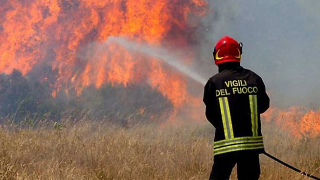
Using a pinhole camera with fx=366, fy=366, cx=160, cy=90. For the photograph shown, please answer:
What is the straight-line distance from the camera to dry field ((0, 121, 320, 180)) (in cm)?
554

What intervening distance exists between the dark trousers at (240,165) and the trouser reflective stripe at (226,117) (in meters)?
0.20

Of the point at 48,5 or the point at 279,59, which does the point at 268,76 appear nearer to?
the point at 279,59

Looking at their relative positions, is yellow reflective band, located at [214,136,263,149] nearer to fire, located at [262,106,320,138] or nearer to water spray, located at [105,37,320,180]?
fire, located at [262,106,320,138]

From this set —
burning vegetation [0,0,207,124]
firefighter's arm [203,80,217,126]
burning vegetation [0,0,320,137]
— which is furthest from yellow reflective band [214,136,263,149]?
burning vegetation [0,0,207,124]

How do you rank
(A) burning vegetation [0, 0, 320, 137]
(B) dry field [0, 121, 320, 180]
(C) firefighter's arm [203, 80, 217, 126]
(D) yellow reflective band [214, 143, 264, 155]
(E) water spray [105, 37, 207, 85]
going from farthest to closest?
(E) water spray [105, 37, 207, 85]
(A) burning vegetation [0, 0, 320, 137]
(B) dry field [0, 121, 320, 180]
(C) firefighter's arm [203, 80, 217, 126]
(D) yellow reflective band [214, 143, 264, 155]

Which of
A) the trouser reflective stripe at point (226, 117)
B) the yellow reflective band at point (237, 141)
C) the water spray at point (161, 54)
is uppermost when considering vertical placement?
the water spray at point (161, 54)

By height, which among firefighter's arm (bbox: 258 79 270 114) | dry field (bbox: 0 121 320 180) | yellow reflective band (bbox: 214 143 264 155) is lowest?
Answer: dry field (bbox: 0 121 320 180)

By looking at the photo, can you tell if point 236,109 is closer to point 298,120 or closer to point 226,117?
point 226,117

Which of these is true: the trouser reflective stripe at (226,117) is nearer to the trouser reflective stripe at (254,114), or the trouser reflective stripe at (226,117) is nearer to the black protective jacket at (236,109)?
the black protective jacket at (236,109)

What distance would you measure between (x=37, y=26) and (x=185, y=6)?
327 inches

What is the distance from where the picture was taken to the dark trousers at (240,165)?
3.62 m

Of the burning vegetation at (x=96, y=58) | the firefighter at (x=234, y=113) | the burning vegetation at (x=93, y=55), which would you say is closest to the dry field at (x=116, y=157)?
the firefighter at (x=234, y=113)

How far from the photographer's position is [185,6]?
18.2 meters

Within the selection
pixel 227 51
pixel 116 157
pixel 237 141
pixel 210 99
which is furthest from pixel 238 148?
pixel 116 157
